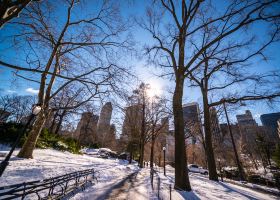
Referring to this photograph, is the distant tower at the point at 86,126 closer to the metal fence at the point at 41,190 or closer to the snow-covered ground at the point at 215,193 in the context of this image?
the metal fence at the point at 41,190

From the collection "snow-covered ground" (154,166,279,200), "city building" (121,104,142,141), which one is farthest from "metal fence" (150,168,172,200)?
"city building" (121,104,142,141)

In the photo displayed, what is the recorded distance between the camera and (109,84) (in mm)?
9508

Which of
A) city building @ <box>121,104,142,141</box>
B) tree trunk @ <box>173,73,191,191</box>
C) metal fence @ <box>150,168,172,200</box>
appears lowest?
metal fence @ <box>150,168,172,200</box>

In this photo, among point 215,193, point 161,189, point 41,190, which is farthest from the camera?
point 161,189

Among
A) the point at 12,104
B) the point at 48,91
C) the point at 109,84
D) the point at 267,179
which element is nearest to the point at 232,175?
the point at 267,179

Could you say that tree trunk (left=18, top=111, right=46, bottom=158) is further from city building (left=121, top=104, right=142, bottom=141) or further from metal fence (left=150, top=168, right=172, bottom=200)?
city building (left=121, top=104, right=142, bottom=141)

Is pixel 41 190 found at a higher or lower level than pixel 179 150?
lower

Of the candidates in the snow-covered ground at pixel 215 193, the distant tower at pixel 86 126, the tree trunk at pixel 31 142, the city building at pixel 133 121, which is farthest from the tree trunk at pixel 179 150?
the distant tower at pixel 86 126

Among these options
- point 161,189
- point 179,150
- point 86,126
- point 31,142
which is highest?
point 86,126

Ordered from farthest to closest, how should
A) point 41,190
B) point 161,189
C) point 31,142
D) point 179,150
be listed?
point 31,142
point 179,150
point 161,189
point 41,190

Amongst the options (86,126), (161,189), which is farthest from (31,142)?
(86,126)

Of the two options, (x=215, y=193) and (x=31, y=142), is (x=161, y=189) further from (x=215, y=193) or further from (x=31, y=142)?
(x=31, y=142)

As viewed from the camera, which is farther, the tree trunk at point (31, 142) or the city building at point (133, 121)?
the city building at point (133, 121)

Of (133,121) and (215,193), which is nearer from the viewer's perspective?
(215,193)
